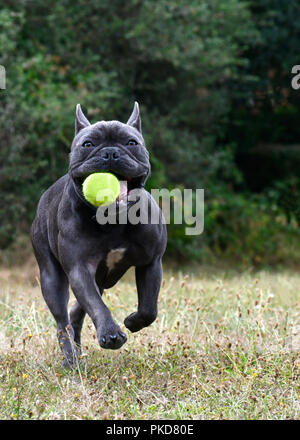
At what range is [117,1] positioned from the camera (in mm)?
13031

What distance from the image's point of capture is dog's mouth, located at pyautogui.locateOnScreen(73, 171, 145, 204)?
4297 mm

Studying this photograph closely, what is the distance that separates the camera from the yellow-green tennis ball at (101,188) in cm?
412

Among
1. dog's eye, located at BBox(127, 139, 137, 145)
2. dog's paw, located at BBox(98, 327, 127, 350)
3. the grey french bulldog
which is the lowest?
dog's paw, located at BBox(98, 327, 127, 350)

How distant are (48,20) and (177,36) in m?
2.37

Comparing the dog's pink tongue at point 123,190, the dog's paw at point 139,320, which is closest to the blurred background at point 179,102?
the dog's paw at point 139,320

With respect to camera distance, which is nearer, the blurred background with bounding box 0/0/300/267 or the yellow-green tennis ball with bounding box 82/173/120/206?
the yellow-green tennis ball with bounding box 82/173/120/206

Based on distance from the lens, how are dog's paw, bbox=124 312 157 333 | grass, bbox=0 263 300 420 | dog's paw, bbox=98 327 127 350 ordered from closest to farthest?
dog's paw, bbox=98 327 127 350
grass, bbox=0 263 300 420
dog's paw, bbox=124 312 157 333

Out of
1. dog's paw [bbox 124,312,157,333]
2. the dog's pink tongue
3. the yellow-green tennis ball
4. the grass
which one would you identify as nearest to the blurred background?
the grass

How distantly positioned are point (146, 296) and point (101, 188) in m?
0.90

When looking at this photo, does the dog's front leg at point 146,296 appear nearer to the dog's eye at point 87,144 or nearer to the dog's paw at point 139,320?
the dog's paw at point 139,320

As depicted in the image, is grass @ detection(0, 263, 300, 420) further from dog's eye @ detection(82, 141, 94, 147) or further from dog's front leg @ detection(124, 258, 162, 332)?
dog's eye @ detection(82, 141, 94, 147)

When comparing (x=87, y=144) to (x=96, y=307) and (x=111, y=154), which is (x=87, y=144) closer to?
(x=111, y=154)

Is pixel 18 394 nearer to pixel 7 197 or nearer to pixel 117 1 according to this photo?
pixel 7 197
